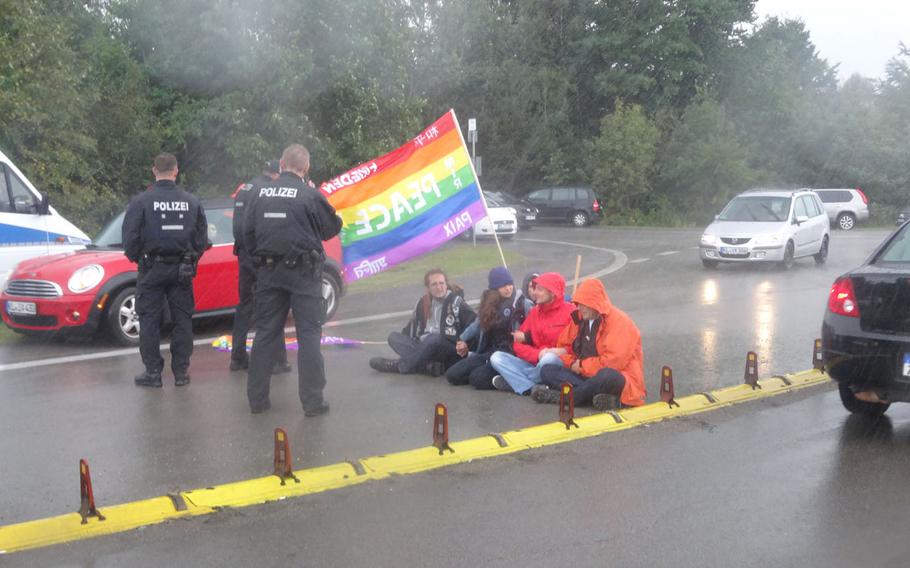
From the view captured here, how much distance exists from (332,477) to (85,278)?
5.85 metres

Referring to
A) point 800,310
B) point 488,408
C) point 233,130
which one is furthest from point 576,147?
point 488,408

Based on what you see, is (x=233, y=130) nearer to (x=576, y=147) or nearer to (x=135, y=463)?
(x=135, y=463)

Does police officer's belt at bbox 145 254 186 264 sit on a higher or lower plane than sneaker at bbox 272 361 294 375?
higher

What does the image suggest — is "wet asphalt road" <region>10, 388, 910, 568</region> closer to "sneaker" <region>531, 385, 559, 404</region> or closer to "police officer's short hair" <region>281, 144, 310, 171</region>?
"sneaker" <region>531, 385, 559, 404</region>

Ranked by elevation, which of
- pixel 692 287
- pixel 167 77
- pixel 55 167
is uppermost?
pixel 167 77

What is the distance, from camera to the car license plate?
10797 millimetres

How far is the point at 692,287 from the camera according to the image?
17.0m

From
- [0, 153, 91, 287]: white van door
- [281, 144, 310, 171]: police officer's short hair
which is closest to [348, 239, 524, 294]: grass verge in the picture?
[0, 153, 91, 287]: white van door

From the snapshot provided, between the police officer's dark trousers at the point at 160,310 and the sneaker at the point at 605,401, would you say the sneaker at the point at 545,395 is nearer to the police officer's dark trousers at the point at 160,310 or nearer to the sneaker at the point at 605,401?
the sneaker at the point at 605,401

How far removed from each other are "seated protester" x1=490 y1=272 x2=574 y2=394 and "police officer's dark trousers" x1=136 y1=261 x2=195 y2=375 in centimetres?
262

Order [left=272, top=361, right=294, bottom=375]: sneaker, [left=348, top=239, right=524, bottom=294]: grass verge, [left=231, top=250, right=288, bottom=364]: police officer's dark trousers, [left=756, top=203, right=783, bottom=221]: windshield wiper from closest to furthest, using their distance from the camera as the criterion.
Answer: [left=231, top=250, right=288, bottom=364]: police officer's dark trousers < [left=272, top=361, right=294, bottom=375]: sneaker < [left=348, top=239, right=524, bottom=294]: grass verge < [left=756, top=203, right=783, bottom=221]: windshield wiper

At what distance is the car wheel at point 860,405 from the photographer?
24.0 feet

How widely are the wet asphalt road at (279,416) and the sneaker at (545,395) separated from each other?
0.28 ft

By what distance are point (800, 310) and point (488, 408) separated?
736 cm
